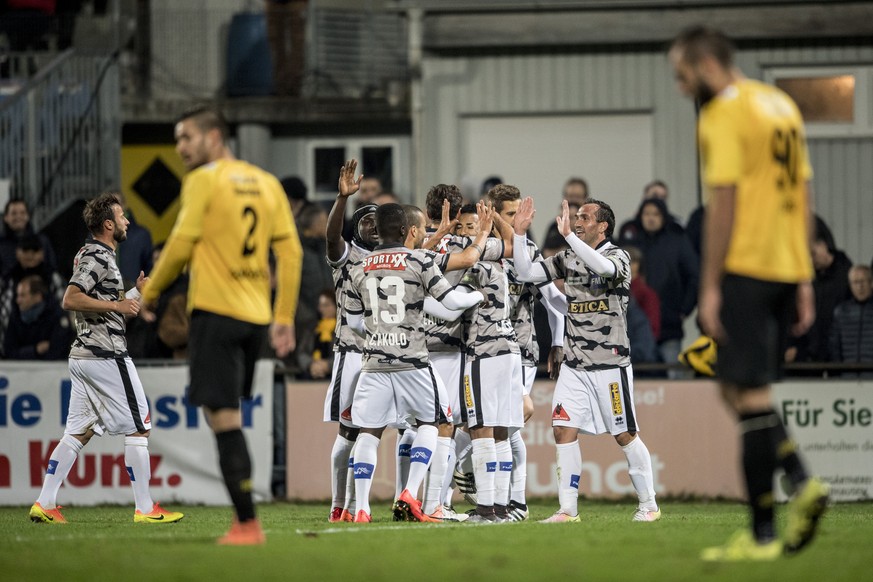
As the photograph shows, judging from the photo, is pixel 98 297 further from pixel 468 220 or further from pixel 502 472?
pixel 502 472

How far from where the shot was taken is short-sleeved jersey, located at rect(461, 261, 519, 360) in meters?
10.7

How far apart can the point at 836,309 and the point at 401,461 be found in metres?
6.08

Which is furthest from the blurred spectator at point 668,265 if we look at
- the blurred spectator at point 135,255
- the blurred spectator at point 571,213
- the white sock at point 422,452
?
the white sock at point 422,452

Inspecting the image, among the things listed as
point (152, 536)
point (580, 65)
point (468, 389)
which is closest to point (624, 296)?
point (468, 389)

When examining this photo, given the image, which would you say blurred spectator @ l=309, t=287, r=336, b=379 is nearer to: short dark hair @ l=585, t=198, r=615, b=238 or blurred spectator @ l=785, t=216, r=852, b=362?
short dark hair @ l=585, t=198, r=615, b=238

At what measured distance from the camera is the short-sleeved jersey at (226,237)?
7.60 metres

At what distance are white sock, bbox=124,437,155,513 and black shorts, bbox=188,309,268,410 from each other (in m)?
3.88

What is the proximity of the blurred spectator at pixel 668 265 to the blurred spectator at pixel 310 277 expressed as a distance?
3.68 meters

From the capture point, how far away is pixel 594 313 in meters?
→ 10.7

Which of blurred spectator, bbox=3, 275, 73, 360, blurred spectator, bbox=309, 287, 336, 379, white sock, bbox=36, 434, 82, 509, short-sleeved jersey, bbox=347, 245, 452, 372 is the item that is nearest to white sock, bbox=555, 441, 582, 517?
short-sleeved jersey, bbox=347, 245, 452, 372

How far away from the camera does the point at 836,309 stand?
49.6 ft

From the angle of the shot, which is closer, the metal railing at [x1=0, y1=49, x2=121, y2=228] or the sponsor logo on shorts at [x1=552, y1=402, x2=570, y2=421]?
the sponsor logo on shorts at [x1=552, y1=402, x2=570, y2=421]

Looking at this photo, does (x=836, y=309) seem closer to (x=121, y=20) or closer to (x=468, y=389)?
(x=468, y=389)

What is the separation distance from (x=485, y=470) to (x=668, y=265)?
6295mm
